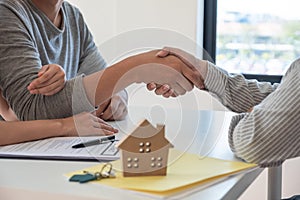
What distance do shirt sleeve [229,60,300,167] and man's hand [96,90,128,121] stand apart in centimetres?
50

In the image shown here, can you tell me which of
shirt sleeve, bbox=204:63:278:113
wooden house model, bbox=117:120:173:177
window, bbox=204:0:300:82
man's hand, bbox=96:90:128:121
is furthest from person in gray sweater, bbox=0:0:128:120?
window, bbox=204:0:300:82

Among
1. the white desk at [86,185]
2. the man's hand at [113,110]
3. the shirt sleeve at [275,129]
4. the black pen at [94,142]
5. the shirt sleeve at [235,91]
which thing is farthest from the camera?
the man's hand at [113,110]

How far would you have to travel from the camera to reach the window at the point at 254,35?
2395 millimetres

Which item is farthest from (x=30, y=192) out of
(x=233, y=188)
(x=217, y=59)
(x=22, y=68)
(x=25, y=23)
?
(x=217, y=59)

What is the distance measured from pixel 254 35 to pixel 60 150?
1.67 metres

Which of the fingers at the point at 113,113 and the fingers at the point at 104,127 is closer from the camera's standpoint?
the fingers at the point at 104,127

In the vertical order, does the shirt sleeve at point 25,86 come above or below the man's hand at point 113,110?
above

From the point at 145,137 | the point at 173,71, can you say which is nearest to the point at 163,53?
the point at 173,71

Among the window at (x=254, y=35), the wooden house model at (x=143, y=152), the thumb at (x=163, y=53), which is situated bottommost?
the window at (x=254, y=35)

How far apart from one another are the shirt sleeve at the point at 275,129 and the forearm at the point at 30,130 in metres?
0.44

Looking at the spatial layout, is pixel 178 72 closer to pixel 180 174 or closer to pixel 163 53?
pixel 163 53

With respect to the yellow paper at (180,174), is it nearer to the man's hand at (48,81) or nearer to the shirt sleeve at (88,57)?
the man's hand at (48,81)

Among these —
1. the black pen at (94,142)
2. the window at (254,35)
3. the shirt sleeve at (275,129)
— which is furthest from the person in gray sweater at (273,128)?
the window at (254,35)

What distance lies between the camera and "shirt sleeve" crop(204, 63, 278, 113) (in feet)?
3.74
